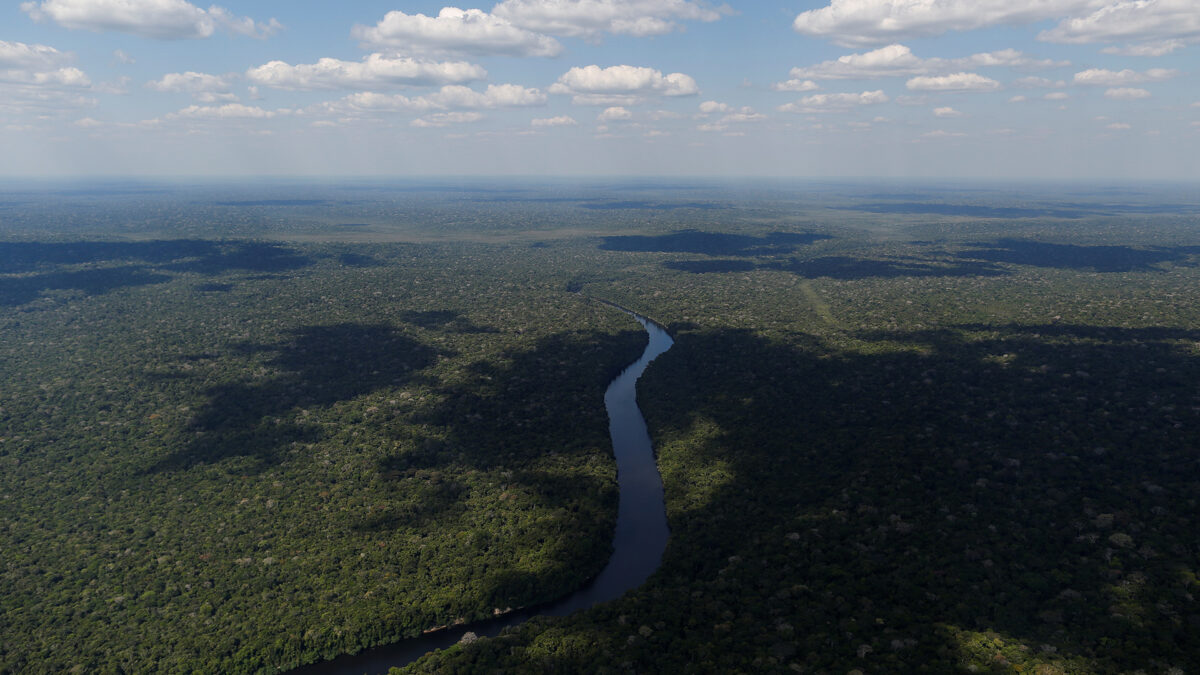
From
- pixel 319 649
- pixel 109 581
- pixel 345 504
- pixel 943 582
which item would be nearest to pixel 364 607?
pixel 319 649

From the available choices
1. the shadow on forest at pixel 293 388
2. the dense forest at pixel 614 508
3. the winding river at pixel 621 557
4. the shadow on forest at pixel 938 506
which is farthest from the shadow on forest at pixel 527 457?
the shadow on forest at pixel 293 388

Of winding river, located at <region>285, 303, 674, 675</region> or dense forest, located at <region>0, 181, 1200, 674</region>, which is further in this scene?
winding river, located at <region>285, 303, 674, 675</region>

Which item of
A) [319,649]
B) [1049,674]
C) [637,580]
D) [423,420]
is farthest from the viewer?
[423,420]

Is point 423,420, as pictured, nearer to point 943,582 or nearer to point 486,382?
point 486,382

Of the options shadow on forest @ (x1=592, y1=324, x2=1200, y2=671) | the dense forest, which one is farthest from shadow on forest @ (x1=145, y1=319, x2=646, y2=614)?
shadow on forest @ (x1=592, y1=324, x2=1200, y2=671)

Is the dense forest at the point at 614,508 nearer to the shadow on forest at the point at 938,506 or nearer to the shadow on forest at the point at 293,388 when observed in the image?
the shadow on forest at the point at 938,506

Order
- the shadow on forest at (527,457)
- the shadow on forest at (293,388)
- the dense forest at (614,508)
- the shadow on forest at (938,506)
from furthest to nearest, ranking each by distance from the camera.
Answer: the shadow on forest at (293,388) → the shadow on forest at (527,457) → the dense forest at (614,508) → the shadow on forest at (938,506)

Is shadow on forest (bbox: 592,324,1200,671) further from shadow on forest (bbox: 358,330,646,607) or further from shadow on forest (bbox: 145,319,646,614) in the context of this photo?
shadow on forest (bbox: 145,319,646,614)
